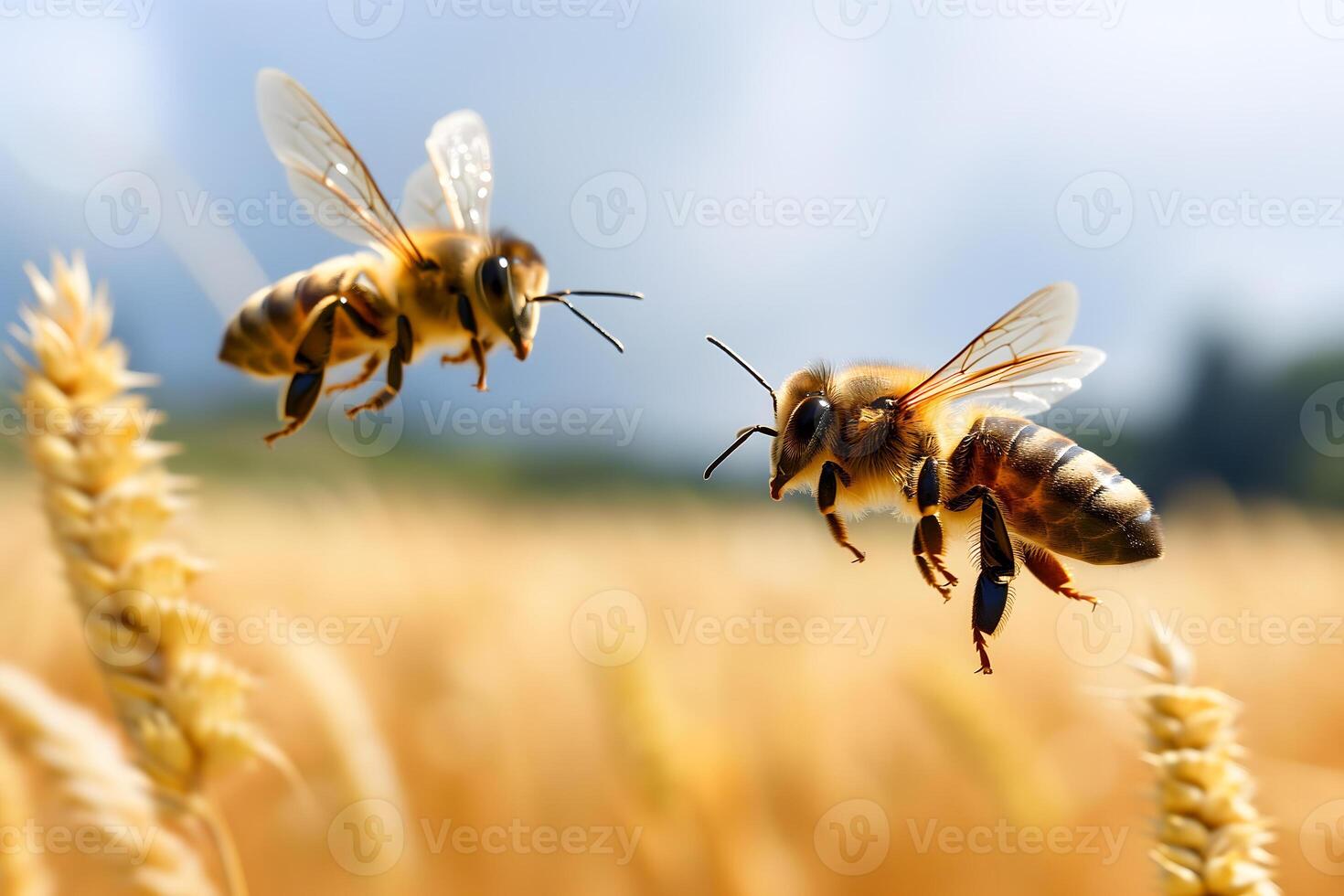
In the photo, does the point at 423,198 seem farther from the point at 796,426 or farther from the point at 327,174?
the point at 796,426

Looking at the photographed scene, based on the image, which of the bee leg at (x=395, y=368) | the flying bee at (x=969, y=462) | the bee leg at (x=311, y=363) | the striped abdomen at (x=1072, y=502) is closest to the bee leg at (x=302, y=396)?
the bee leg at (x=311, y=363)

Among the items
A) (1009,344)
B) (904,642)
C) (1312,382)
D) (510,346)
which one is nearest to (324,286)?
Answer: (510,346)

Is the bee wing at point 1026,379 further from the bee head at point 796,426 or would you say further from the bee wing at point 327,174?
the bee wing at point 327,174

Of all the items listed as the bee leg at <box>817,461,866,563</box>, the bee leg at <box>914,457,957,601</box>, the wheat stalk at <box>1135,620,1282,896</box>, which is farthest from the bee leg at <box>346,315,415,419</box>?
the wheat stalk at <box>1135,620,1282,896</box>

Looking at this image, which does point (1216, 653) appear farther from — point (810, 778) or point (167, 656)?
point (167, 656)

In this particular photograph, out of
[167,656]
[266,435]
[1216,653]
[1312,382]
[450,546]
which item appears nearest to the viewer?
[266,435]
